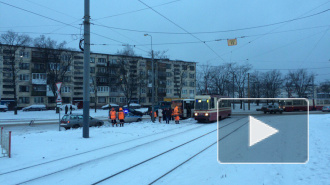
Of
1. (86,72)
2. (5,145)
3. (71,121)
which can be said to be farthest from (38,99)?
(5,145)

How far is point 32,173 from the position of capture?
695 cm

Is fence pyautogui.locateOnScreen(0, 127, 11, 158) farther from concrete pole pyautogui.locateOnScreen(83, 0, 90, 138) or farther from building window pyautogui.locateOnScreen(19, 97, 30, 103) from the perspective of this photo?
building window pyautogui.locateOnScreen(19, 97, 30, 103)

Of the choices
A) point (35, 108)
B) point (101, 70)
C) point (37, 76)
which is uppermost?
point (101, 70)

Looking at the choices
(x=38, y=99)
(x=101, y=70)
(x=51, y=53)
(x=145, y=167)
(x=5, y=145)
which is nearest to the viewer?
(x=145, y=167)

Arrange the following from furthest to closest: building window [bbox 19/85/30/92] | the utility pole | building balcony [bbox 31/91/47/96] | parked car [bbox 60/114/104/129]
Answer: building balcony [bbox 31/91/47/96], building window [bbox 19/85/30/92], parked car [bbox 60/114/104/129], the utility pole

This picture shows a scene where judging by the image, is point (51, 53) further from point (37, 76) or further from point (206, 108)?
point (206, 108)

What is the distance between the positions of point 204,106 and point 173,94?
5612cm

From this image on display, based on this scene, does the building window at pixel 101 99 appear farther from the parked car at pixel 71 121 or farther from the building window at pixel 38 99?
the parked car at pixel 71 121

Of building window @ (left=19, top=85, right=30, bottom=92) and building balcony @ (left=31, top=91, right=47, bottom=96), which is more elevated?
building window @ (left=19, top=85, right=30, bottom=92)

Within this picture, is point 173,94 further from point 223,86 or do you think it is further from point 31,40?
point 31,40

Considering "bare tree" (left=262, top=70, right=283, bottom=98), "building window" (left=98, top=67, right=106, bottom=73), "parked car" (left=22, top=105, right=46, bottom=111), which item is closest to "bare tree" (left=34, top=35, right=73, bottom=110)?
"parked car" (left=22, top=105, right=46, bottom=111)

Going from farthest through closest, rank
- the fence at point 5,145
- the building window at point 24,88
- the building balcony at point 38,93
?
the building balcony at point 38,93 < the building window at point 24,88 < the fence at point 5,145

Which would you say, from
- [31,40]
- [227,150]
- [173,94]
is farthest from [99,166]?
[173,94]

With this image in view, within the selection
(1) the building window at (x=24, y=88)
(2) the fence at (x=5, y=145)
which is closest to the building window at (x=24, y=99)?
(1) the building window at (x=24, y=88)
